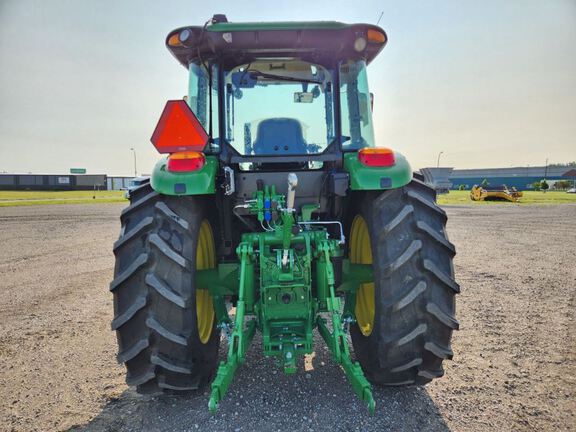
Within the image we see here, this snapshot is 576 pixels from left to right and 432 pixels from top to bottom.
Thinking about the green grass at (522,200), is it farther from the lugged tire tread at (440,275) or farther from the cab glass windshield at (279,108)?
the lugged tire tread at (440,275)

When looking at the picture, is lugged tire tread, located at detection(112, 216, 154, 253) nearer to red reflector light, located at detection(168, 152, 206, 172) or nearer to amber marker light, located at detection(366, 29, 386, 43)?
red reflector light, located at detection(168, 152, 206, 172)

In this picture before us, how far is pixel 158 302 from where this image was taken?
2.35m

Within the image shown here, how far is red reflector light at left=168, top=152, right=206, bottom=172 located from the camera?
2506 mm

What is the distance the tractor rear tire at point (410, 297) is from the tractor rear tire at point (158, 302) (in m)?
1.17

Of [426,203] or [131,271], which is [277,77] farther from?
[131,271]

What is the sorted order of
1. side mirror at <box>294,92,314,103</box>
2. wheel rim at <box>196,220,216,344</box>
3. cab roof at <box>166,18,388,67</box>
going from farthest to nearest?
side mirror at <box>294,92,314,103</box>, wheel rim at <box>196,220,216,344</box>, cab roof at <box>166,18,388,67</box>

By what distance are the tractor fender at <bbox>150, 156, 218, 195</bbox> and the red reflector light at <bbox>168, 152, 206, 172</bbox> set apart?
0.03 m

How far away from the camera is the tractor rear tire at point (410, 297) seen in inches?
94.7

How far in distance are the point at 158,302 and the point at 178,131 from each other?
111 cm

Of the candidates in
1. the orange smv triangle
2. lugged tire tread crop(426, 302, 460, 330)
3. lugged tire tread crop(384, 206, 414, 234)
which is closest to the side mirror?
the orange smv triangle

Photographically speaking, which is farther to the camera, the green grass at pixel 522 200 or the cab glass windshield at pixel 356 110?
the green grass at pixel 522 200

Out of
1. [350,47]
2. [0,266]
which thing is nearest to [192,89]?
[350,47]

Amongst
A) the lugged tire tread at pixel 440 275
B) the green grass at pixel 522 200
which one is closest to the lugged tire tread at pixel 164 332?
the lugged tire tread at pixel 440 275

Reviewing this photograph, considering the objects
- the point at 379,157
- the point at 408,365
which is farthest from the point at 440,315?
the point at 379,157
